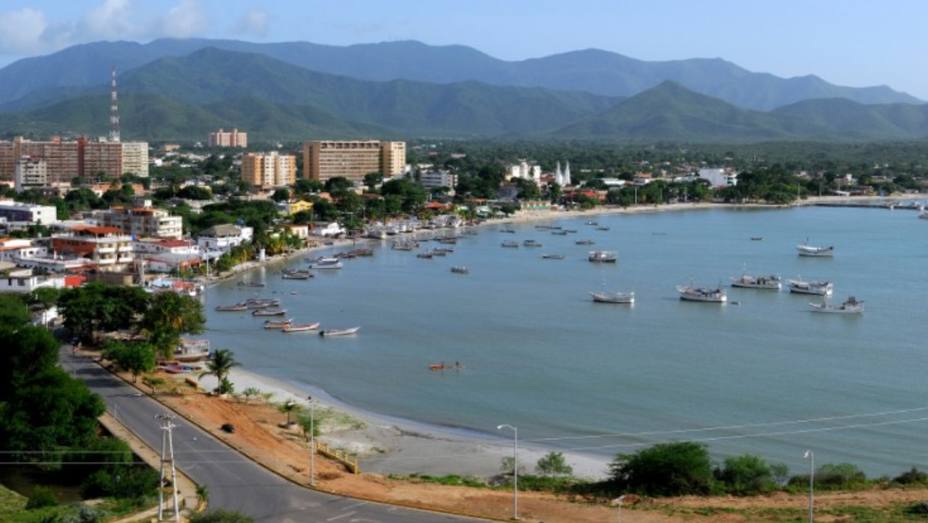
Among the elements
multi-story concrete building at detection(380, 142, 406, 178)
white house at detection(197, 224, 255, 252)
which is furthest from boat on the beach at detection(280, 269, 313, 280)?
multi-story concrete building at detection(380, 142, 406, 178)

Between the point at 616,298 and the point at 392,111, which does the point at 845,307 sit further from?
the point at 392,111

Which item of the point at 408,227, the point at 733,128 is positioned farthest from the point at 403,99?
the point at 408,227

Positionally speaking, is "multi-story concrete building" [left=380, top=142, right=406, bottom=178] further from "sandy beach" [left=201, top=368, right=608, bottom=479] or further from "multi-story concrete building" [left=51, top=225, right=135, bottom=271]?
"sandy beach" [left=201, top=368, right=608, bottom=479]

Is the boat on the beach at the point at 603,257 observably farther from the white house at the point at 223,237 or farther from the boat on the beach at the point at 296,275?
the white house at the point at 223,237

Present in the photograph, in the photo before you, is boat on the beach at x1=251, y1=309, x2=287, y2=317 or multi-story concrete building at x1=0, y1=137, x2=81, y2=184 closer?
boat on the beach at x1=251, y1=309, x2=287, y2=317

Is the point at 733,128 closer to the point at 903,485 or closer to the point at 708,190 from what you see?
the point at 708,190

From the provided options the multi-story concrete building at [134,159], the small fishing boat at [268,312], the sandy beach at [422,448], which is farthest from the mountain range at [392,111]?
the sandy beach at [422,448]
